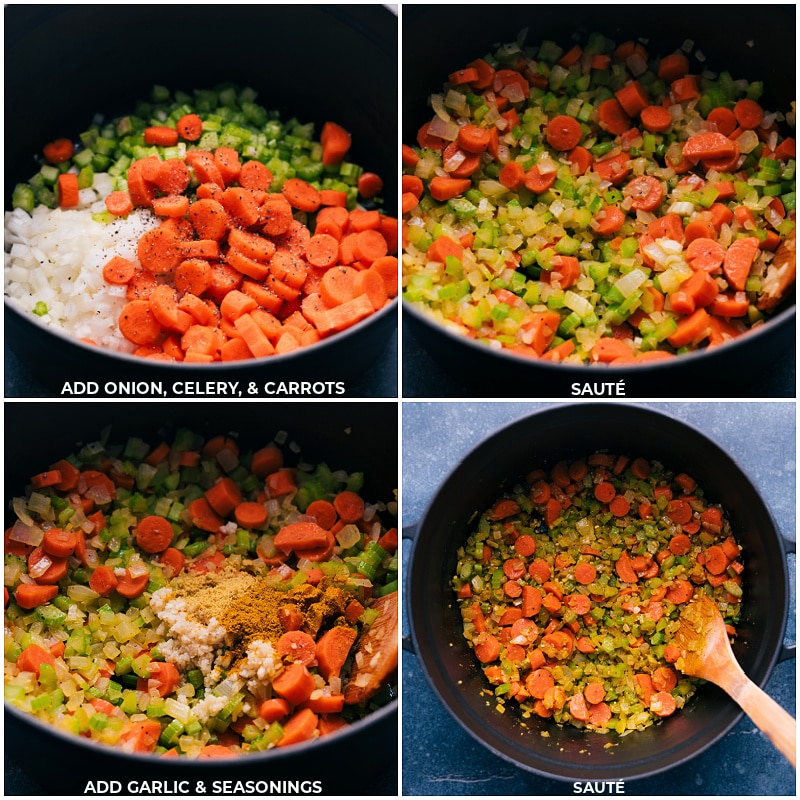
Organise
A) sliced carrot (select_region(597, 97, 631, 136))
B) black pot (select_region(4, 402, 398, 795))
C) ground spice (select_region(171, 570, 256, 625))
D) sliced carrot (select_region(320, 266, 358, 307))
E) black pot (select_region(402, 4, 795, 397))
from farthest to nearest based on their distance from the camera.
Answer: sliced carrot (select_region(597, 97, 631, 136)), sliced carrot (select_region(320, 266, 358, 307)), ground spice (select_region(171, 570, 256, 625)), black pot (select_region(402, 4, 795, 397)), black pot (select_region(4, 402, 398, 795))

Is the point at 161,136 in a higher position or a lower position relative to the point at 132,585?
higher

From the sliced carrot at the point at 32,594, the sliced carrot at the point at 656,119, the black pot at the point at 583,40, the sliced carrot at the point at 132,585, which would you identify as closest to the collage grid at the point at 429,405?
the black pot at the point at 583,40

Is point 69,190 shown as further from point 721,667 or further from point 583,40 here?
point 721,667

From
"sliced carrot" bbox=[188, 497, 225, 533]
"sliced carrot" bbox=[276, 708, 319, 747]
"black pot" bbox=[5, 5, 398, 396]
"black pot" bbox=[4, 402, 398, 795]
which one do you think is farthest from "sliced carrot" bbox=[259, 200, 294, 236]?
"sliced carrot" bbox=[276, 708, 319, 747]

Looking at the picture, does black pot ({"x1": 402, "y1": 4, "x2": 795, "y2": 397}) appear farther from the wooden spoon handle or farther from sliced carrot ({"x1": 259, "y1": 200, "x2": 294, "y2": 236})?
the wooden spoon handle

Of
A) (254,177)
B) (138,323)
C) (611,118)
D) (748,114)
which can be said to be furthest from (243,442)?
(748,114)

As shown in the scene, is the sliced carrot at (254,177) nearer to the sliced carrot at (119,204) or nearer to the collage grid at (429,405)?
the collage grid at (429,405)

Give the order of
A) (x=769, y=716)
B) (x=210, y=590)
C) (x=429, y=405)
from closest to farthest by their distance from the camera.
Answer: (x=769, y=716) → (x=210, y=590) → (x=429, y=405)
